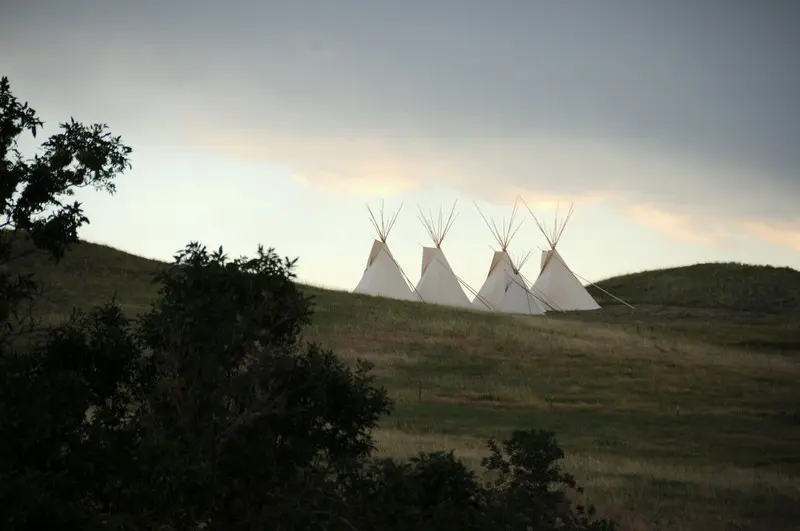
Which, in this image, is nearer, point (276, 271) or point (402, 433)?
point (276, 271)

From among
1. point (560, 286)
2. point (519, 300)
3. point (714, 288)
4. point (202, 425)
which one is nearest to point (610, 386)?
point (519, 300)

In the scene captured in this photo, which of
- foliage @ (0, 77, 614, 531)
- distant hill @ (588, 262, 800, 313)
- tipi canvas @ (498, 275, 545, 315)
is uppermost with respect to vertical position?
distant hill @ (588, 262, 800, 313)

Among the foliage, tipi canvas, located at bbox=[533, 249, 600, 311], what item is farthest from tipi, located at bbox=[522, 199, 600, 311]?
the foliage

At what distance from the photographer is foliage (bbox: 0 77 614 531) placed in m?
8.55

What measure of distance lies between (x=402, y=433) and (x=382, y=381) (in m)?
7.33

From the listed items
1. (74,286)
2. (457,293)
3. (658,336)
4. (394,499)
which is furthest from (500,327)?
(394,499)

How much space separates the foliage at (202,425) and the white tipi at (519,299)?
42630mm

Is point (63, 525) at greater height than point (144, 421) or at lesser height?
lesser

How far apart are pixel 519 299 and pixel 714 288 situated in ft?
43.8

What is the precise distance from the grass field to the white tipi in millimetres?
2890

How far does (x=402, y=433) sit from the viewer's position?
23.9 meters

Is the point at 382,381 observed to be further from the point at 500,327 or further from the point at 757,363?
the point at 757,363

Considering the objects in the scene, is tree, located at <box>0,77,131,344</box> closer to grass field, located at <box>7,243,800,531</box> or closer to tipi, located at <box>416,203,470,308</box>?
grass field, located at <box>7,243,800,531</box>

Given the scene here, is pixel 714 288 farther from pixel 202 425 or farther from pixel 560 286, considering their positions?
pixel 202 425
